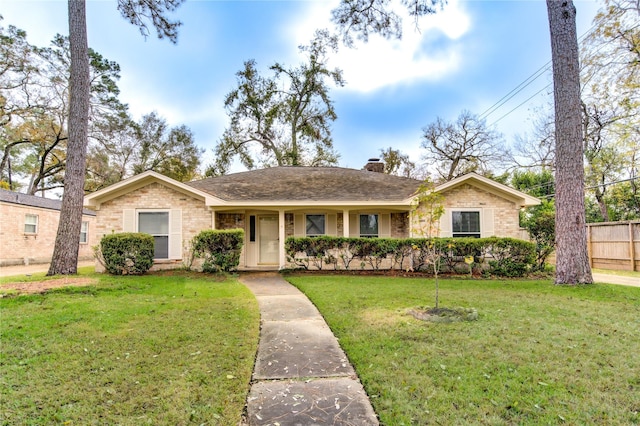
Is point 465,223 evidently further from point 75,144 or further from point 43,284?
point 75,144

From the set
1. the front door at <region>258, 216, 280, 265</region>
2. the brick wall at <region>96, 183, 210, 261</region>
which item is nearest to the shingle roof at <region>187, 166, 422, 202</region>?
the brick wall at <region>96, 183, 210, 261</region>

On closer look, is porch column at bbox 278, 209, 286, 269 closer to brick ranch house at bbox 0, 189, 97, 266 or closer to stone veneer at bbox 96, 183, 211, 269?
stone veneer at bbox 96, 183, 211, 269

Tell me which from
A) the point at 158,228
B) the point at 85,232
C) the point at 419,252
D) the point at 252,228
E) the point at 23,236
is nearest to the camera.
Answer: the point at 419,252

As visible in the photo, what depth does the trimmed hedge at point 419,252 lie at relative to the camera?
1032 cm

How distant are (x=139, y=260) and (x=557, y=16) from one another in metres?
13.2

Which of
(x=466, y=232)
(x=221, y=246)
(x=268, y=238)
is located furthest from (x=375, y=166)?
(x=221, y=246)

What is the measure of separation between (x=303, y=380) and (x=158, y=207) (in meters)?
10.1

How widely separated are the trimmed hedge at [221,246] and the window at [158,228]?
1.83 m

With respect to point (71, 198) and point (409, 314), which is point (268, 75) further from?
point (409, 314)

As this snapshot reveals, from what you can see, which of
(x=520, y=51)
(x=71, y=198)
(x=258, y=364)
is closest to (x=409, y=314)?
(x=258, y=364)

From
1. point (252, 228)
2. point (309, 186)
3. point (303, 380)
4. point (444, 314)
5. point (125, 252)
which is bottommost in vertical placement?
point (303, 380)

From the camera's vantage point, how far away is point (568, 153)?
838 cm

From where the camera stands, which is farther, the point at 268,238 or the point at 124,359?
the point at 268,238

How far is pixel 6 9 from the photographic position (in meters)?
18.9
